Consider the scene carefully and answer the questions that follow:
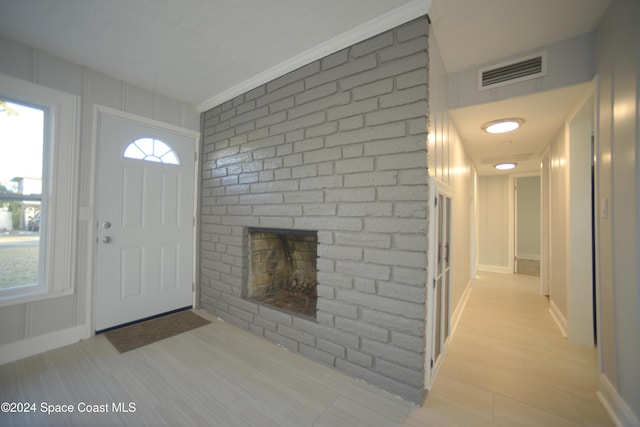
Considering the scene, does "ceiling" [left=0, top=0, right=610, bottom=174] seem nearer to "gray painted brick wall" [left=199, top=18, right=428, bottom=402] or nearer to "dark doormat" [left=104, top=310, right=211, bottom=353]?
"gray painted brick wall" [left=199, top=18, right=428, bottom=402]

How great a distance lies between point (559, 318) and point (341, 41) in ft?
12.1

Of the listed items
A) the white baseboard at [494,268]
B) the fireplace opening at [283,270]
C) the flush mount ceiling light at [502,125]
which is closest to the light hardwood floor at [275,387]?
the fireplace opening at [283,270]

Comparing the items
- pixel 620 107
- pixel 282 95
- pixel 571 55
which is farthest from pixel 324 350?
pixel 571 55

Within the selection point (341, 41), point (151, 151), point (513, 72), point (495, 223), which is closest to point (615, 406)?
point (513, 72)

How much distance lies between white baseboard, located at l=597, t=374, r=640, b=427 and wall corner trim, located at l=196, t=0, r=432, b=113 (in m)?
2.56

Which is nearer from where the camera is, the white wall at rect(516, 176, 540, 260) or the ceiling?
the ceiling

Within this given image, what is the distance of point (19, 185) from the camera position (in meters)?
2.00

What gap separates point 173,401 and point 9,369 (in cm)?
141

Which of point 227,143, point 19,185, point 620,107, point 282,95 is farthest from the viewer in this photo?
point 227,143

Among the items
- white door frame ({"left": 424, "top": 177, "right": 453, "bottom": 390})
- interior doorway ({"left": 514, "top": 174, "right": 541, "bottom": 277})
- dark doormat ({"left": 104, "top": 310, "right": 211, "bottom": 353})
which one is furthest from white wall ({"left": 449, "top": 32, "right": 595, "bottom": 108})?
interior doorway ({"left": 514, "top": 174, "right": 541, "bottom": 277})

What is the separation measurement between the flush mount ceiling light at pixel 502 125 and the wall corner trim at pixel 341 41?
158 cm

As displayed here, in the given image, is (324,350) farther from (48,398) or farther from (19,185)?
(19,185)

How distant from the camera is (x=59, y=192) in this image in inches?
83.8

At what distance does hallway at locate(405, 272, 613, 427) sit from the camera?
144 centimetres
